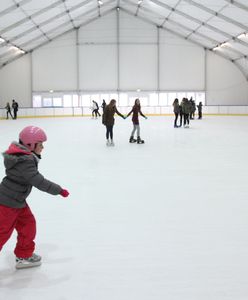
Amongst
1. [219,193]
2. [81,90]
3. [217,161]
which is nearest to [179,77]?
[81,90]

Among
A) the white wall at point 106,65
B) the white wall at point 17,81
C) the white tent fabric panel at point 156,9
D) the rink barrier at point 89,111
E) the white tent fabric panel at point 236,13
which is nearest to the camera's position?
the white tent fabric panel at point 236,13

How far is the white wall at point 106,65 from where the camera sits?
1508 inches

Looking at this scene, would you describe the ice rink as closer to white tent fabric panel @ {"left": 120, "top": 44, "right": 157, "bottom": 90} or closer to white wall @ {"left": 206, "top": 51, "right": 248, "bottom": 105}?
white tent fabric panel @ {"left": 120, "top": 44, "right": 157, "bottom": 90}

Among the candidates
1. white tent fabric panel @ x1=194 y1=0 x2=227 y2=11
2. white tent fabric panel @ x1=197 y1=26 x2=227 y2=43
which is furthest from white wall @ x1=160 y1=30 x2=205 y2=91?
white tent fabric panel @ x1=194 y1=0 x2=227 y2=11

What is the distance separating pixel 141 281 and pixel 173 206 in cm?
234

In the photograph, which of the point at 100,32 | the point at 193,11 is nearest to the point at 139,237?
the point at 193,11

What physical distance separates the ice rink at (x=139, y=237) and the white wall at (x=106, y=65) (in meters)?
30.5

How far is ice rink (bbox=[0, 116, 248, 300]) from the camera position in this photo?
3104 mm

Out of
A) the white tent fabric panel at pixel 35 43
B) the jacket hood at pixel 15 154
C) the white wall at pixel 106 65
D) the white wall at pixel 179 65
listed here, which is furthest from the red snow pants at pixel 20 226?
the white wall at pixel 179 65

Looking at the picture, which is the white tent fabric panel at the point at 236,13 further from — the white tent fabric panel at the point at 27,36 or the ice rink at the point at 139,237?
the ice rink at the point at 139,237

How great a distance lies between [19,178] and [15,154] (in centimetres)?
19

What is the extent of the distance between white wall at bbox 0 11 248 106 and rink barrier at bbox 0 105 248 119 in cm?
189

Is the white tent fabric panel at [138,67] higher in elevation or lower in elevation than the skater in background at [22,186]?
higher

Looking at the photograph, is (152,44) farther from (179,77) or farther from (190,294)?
(190,294)
